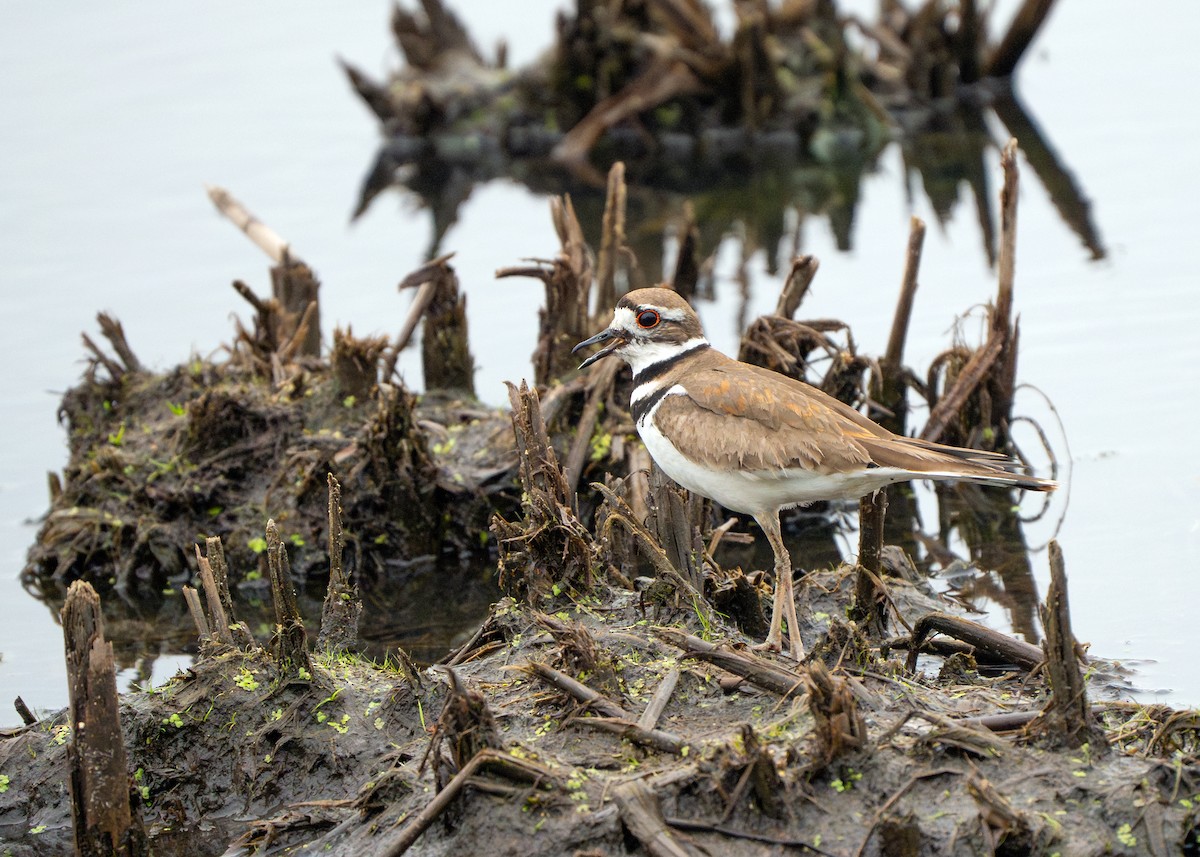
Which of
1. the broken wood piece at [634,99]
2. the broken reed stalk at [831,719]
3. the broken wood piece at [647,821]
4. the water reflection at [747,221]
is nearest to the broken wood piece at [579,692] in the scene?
the broken wood piece at [647,821]

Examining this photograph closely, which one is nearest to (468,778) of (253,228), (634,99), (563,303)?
(563,303)

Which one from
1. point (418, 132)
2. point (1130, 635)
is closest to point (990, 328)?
point (1130, 635)

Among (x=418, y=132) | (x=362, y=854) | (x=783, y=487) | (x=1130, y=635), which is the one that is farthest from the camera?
(x=418, y=132)

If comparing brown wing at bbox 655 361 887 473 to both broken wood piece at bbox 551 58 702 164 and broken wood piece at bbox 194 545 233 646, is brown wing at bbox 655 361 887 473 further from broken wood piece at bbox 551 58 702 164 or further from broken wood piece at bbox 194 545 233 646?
broken wood piece at bbox 551 58 702 164

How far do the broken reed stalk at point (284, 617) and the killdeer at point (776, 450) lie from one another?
5.99 feet

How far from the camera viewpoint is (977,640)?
274 inches

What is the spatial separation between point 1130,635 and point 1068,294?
6099 millimetres

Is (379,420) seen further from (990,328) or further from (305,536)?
(990,328)

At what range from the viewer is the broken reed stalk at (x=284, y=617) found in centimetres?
671

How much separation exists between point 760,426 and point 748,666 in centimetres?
121

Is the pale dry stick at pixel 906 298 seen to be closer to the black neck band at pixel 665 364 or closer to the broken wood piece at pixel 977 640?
the black neck band at pixel 665 364

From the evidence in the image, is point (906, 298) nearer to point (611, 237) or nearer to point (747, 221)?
point (611, 237)

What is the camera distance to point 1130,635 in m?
8.27

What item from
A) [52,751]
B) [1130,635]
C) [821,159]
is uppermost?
[821,159]
